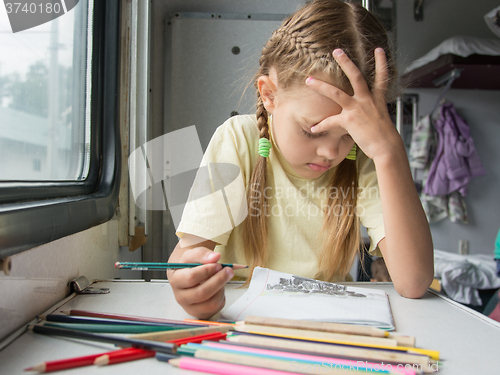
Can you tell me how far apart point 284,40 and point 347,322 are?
0.60m

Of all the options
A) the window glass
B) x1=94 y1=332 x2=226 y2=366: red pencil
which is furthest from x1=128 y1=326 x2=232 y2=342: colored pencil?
the window glass

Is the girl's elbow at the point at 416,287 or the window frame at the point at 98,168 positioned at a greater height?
the window frame at the point at 98,168

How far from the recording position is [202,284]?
1.51 feet

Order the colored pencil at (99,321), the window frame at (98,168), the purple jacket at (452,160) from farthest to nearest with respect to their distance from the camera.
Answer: the purple jacket at (452,160)
the window frame at (98,168)
the colored pencil at (99,321)

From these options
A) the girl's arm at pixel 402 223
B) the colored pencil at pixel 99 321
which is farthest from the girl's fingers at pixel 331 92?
the colored pencil at pixel 99 321

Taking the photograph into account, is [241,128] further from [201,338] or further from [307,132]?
[201,338]

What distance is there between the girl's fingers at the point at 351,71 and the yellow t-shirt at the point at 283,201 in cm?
28

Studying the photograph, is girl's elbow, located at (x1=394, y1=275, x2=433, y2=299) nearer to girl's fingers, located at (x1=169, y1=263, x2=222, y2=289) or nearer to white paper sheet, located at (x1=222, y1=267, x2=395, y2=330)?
white paper sheet, located at (x1=222, y1=267, x2=395, y2=330)

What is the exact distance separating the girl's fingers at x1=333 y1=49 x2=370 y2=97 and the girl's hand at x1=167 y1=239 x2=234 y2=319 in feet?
1.39

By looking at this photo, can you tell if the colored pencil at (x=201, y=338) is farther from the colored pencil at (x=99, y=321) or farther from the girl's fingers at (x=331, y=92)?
the girl's fingers at (x=331, y=92)

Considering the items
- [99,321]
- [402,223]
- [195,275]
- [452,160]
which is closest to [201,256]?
[195,275]

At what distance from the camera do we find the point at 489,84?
2.66m

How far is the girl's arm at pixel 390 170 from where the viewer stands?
2.17ft

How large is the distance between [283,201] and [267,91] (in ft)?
0.89
